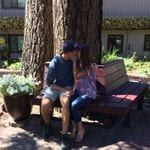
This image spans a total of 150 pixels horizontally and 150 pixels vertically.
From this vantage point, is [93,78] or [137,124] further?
[137,124]

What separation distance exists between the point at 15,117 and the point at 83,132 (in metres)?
1.17

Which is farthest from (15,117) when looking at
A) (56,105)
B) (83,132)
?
(83,132)

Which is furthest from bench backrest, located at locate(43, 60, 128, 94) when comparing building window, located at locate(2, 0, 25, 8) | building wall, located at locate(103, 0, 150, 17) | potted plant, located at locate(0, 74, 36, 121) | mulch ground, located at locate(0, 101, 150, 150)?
building window, located at locate(2, 0, 25, 8)

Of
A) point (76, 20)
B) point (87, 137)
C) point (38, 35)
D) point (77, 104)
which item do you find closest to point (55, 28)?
point (76, 20)

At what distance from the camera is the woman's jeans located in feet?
17.9

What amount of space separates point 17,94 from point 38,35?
1581 mm

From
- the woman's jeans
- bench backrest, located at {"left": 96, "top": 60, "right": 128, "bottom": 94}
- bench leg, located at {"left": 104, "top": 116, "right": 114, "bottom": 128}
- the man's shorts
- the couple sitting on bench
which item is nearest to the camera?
the woman's jeans

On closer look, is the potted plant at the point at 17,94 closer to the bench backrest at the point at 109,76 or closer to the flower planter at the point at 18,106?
the flower planter at the point at 18,106

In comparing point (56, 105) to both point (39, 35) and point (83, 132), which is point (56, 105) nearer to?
point (83, 132)

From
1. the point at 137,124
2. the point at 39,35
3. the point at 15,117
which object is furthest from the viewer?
the point at 39,35

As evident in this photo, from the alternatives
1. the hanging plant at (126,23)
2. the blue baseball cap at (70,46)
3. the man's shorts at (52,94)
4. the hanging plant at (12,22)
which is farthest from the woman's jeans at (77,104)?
the hanging plant at (12,22)

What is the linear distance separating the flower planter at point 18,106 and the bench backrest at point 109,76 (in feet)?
3.73

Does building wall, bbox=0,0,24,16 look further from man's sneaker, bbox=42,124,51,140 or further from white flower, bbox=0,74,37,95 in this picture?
man's sneaker, bbox=42,124,51,140

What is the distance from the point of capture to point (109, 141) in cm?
573
